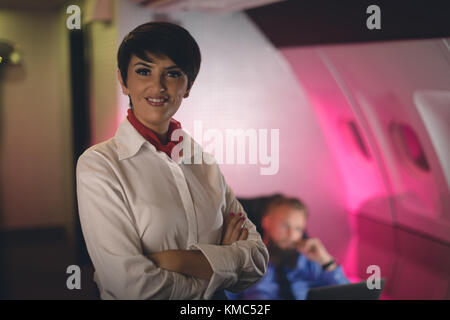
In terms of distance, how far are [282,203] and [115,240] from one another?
1.74 m

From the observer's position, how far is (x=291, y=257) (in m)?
3.19

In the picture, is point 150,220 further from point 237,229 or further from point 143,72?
point 143,72

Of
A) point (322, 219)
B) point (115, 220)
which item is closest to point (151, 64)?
point (115, 220)

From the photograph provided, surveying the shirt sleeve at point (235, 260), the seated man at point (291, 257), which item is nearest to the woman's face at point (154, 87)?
the shirt sleeve at point (235, 260)

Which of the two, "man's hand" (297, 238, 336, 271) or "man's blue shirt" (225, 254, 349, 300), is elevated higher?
"man's hand" (297, 238, 336, 271)

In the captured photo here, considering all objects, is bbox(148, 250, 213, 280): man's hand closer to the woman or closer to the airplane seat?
the woman

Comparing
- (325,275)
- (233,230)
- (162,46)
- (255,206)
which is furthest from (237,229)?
(325,275)

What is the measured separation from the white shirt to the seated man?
1.02 m

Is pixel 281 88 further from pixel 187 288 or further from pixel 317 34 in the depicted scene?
pixel 187 288

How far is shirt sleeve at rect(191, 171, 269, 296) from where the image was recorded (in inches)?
71.0

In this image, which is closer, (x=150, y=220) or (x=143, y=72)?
(x=150, y=220)

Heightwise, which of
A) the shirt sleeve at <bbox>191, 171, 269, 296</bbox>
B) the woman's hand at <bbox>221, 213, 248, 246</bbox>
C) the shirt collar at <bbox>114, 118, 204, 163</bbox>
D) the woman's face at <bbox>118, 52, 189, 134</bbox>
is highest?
the woman's face at <bbox>118, 52, 189, 134</bbox>

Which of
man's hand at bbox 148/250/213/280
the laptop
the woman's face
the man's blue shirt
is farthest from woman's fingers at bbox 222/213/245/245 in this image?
the man's blue shirt

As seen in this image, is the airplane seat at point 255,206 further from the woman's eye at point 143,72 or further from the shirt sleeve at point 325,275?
the woman's eye at point 143,72
